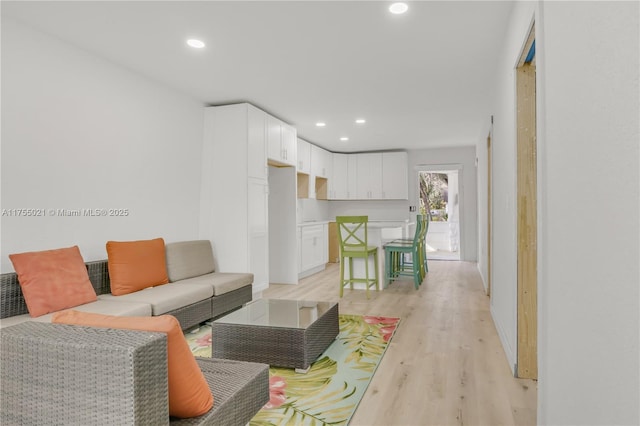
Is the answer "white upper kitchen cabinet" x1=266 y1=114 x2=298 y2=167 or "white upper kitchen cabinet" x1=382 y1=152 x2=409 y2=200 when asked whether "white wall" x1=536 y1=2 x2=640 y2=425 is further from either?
"white upper kitchen cabinet" x1=382 y1=152 x2=409 y2=200

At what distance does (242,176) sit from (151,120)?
3.84ft

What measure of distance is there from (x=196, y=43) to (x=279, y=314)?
2309 mm

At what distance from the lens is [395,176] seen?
→ 8734 millimetres

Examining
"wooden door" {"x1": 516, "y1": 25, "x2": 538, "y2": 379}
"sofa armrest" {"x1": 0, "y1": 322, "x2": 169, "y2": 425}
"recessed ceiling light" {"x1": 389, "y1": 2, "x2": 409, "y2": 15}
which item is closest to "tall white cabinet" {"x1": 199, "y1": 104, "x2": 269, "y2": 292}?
"recessed ceiling light" {"x1": 389, "y1": 2, "x2": 409, "y2": 15}

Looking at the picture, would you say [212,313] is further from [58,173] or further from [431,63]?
[431,63]

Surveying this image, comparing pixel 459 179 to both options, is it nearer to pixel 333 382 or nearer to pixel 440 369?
pixel 440 369

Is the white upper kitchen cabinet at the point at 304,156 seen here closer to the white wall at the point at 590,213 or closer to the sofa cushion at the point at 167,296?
the sofa cushion at the point at 167,296

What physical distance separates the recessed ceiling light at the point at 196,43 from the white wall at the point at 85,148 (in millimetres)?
945

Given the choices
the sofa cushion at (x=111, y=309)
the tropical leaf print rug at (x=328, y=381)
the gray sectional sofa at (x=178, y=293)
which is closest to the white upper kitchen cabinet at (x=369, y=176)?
the gray sectional sofa at (x=178, y=293)

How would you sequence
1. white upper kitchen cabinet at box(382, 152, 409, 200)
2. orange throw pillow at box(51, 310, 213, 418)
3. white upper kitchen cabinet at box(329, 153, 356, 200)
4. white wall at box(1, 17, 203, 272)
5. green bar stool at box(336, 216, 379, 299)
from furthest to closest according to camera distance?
white upper kitchen cabinet at box(329, 153, 356, 200), white upper kitchen cabinet at box(382, 152, 409, 200), green bar stool at box(336, 216, 379, 299), white wall at box(1, 17, 203, 272), orange throw pillow at box(51, 310, 213, 418)

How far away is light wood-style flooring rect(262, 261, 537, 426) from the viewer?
7.17 feet

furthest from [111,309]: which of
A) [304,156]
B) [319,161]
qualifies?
[319,161]

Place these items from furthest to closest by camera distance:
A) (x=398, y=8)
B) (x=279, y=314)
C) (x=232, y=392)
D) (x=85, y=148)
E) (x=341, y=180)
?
(x=341, y=180)
(x=85, y=148)
(x=279, y=314)
(x=398, y=8)
(x=232, y=392)

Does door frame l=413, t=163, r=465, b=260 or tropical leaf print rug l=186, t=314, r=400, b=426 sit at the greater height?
door frame l=413, t=163, r=465, b=260
